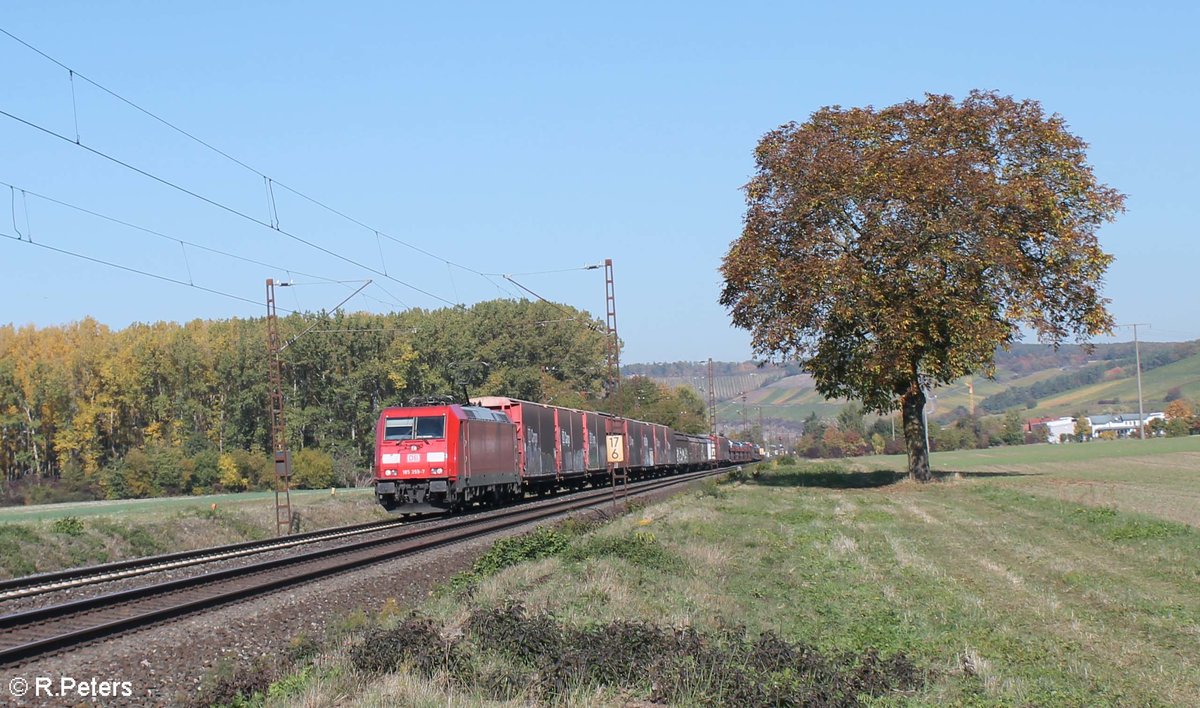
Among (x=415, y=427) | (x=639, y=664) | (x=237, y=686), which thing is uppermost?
(x=415, y=427)

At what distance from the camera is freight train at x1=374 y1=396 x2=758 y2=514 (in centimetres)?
3391

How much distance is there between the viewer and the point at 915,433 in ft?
146

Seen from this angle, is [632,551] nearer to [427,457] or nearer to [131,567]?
[131,567]

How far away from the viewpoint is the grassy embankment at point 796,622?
30.3 feet

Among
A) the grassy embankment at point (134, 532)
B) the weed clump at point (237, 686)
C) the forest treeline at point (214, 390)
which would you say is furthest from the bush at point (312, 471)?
the weed clump at point (237, 686)

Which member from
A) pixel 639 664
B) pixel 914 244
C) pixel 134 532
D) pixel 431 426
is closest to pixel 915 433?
pixel 914 244

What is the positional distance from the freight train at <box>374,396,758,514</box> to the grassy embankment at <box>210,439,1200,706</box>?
9778 mm

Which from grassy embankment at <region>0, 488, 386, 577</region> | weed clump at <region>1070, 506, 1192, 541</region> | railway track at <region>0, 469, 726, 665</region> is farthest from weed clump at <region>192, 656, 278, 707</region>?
weed clump at <region>1070, 506, 1192, 541</region>

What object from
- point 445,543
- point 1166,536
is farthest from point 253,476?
point 1166,536

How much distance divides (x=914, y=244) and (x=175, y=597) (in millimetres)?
28704

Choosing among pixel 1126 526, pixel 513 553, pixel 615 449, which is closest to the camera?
pixel 513 553

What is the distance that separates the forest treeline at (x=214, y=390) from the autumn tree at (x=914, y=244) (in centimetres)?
4982

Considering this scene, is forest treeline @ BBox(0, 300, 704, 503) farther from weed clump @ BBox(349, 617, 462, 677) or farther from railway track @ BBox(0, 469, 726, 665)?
weed clump @ BBox(349, 617, 462, 677)

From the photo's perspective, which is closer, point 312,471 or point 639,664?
point 639,664
